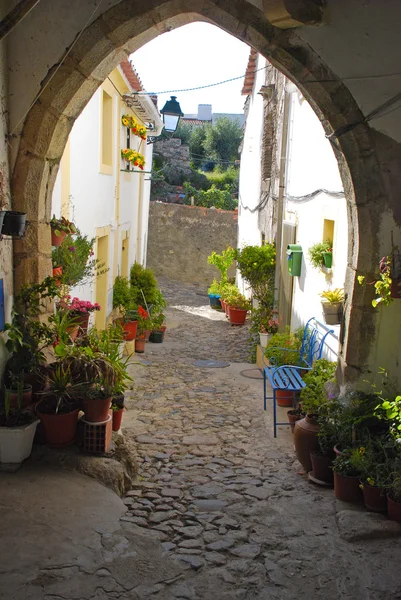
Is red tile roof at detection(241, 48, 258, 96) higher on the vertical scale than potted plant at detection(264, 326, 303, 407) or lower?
higher

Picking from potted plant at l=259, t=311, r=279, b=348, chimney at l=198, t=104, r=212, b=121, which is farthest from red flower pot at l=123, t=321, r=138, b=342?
chimney at l=198, t=104, r=212, b=121

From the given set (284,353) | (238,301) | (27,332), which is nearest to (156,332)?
(238,301)

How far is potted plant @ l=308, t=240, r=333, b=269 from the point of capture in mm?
6270

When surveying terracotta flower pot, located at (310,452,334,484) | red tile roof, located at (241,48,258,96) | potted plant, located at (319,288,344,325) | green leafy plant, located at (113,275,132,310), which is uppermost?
red tile roof, located at (241,48,258,96)

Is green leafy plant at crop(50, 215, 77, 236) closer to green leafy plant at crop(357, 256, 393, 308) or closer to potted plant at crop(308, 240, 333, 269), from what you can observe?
green leafy plant at crop(357, 256, 393, 308)

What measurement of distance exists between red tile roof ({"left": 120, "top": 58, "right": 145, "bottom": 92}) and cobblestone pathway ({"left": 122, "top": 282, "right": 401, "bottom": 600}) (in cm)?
502

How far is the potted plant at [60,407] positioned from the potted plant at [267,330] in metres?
4.94

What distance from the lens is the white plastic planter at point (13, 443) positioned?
410 centimetres

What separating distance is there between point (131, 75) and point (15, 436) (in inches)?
276

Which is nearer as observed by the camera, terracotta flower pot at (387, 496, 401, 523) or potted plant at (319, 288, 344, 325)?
terracotta flower pot at (387, 496, 401, 523)

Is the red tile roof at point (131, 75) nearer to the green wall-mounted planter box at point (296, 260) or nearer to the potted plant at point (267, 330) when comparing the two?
the green wall-mounted planter box at point (296, 260)

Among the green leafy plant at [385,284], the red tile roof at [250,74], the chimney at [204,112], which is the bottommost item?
the green leafy plant at [385,284]

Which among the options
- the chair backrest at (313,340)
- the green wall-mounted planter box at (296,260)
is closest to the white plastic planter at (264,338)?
the green wall-mounted planter box at (296,260)

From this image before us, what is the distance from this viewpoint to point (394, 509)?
12.5 feet
